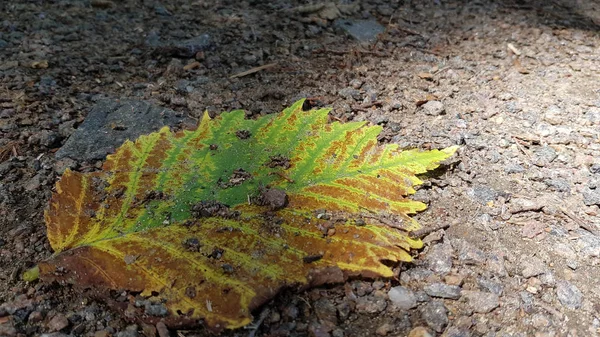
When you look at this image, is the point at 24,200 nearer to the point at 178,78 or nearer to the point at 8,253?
the point at 8,253

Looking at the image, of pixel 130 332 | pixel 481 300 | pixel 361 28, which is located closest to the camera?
pixel 130 332

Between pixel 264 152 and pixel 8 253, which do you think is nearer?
pixel 8 253

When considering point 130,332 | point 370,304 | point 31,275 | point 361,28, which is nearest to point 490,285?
point 370,304

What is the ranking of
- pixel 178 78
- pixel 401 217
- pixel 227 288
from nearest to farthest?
pixel 227 288 < pixel 401 217 < pixel 178 78

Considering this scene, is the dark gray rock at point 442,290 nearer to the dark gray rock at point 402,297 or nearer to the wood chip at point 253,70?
the dark gray rock at point 402,297

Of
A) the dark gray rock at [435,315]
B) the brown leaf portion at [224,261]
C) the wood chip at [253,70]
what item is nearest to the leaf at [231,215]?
the brown leaf portion at [224,261]

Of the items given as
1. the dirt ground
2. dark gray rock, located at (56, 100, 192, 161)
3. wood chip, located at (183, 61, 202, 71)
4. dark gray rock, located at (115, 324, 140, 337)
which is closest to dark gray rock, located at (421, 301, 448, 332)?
the dirt ground

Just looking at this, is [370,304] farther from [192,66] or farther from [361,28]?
[361,28]

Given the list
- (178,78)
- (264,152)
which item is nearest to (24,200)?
(264,152)

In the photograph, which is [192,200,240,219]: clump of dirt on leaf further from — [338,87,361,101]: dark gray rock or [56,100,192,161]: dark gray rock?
[338,87,361,101]: dark gray rock
